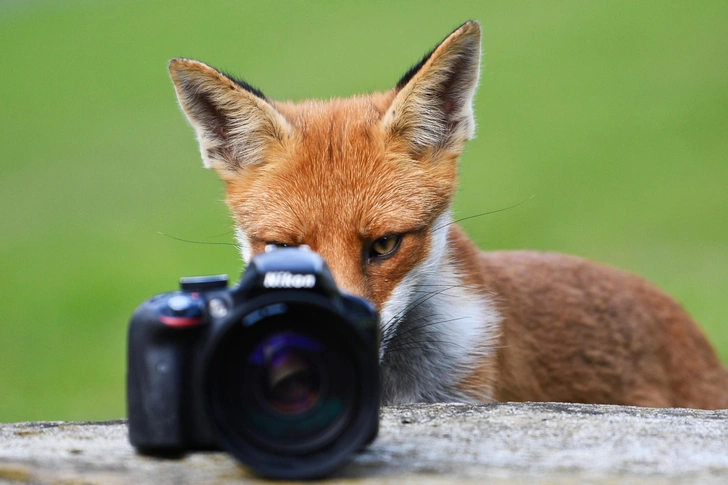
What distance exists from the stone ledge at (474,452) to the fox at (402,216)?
3.73 feet

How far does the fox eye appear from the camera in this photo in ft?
16.5

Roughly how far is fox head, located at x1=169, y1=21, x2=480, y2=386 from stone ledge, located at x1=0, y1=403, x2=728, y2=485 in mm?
1200

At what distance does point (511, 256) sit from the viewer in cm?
745

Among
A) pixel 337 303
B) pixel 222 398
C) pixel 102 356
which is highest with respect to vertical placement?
pixel 337 303

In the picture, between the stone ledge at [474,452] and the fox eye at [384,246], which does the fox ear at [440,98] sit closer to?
the fox eye at [384,246]

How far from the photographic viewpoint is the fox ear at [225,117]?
5477mm

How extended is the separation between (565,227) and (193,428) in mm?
16913

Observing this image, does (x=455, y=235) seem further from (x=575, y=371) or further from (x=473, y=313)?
(x=575, y=371)

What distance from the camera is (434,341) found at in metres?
5.66

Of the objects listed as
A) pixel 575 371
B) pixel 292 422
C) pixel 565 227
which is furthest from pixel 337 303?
pixel 565 227

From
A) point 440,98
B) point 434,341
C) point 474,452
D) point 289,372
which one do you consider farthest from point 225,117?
point 474,452

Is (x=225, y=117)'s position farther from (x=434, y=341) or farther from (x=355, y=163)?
(x=434, y=341)

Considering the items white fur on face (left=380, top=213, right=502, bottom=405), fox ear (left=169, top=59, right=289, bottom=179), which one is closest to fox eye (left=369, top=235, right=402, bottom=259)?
white fur on face (left=380, top=213, right=502, bottom=405)

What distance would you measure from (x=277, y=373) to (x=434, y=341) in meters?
2.73
